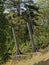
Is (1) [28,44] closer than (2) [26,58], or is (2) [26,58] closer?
(2) [26,58]

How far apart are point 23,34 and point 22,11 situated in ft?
38.7

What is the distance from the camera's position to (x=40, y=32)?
4181 cm

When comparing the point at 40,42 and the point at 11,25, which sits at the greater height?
the point at 11,25

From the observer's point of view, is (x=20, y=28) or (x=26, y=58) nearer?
(x=26, y=58)

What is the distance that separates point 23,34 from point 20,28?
348 centimetres

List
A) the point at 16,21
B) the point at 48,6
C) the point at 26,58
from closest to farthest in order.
Result: the point at 26,58 < the point at 16,21 < the point at 48,6

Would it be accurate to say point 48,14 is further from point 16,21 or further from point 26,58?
point 26,58

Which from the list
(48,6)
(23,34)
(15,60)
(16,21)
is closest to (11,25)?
(16,21)

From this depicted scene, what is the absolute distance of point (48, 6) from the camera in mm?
40344

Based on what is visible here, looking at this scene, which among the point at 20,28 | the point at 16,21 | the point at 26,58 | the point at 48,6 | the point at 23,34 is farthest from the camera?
the point at 23,34

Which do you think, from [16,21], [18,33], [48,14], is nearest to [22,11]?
[16,21]

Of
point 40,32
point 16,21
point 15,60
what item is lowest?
point 15,60

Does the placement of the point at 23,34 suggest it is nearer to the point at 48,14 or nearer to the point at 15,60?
the point at 48,14

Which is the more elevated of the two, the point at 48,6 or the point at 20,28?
the point at 48,6
